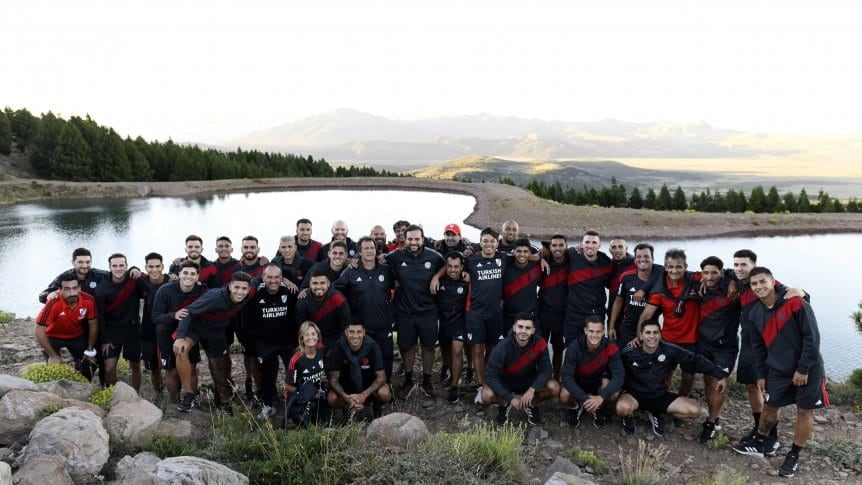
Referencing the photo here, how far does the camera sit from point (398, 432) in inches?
217

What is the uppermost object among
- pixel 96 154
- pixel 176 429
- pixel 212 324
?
pixel 96 154

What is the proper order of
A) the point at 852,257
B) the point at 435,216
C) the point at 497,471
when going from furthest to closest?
the point at 435,216
the point at 852,257
the point at 497,471

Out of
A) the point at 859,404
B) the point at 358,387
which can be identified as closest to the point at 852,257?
the point at 859,404

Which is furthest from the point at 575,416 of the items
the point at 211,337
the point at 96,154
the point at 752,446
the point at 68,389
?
the point at 96,154

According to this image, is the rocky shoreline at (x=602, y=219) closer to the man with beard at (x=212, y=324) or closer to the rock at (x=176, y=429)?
the man with beard at (x=212, y=324)

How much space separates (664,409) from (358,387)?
3.55 meters

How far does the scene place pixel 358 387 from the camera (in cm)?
651

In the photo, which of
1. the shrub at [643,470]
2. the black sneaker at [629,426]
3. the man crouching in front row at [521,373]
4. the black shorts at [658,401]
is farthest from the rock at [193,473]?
the black shorts at [658,401]

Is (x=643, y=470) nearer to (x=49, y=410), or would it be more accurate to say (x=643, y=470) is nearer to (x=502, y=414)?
(x=502, y=414)

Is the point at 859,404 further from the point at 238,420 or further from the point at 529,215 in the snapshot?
the point at 529,215

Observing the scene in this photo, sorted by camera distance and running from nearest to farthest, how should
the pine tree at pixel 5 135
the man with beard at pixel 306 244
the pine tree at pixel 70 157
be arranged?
the man with beard at pixel 306 244
the pine tree at pixel 5 135
the pine tree at pixel 70 157

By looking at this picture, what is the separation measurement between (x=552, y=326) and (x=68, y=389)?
19.3ft

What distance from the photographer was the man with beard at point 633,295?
6.93 meters

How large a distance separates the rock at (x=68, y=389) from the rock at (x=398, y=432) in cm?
312
